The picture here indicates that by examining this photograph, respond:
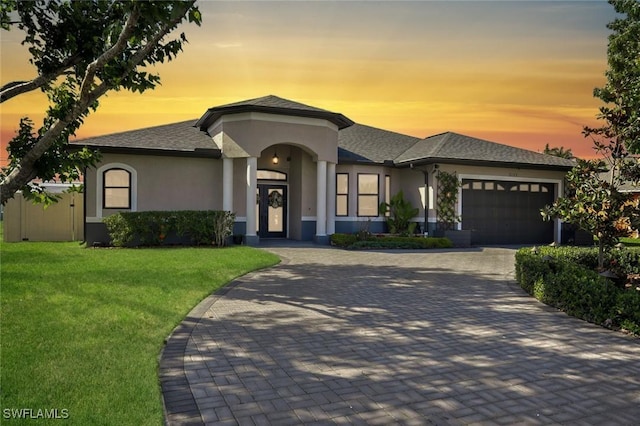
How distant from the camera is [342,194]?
19969 millimetres

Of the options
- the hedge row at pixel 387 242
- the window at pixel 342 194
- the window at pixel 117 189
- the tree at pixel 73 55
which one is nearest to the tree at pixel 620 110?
the tree at pixel 73 55

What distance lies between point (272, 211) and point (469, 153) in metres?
9.26

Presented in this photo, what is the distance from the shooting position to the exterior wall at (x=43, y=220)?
18.1 meters

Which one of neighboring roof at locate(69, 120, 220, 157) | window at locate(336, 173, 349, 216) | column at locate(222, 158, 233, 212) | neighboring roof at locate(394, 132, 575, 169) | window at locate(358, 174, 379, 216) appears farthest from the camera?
window at locate(358, 174, 379, 216)

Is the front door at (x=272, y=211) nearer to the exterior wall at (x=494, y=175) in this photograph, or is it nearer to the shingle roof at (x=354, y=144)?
the shingle roof at (x=354, y=144)

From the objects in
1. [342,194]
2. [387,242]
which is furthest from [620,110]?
[342,194]

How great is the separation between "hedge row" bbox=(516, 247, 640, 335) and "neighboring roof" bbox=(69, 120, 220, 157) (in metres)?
12.6

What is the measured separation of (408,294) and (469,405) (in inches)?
183

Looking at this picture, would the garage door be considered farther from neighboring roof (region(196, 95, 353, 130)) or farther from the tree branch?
the tree branch

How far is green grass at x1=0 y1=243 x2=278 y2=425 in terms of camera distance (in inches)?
148

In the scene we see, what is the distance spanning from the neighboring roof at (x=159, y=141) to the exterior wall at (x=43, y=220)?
3.44 meters

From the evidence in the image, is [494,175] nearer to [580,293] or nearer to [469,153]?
[469,153]

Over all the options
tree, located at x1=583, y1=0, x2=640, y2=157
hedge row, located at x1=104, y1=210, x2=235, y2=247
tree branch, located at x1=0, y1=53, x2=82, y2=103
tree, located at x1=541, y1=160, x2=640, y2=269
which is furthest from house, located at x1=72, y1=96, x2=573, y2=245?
tree branch, located at x1=0, y1=53, x2=82, y2=103

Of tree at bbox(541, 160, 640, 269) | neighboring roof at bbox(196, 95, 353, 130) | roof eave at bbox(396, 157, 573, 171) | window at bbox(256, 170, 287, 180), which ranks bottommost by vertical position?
tree at bbox(541, 160, 640, 269)
